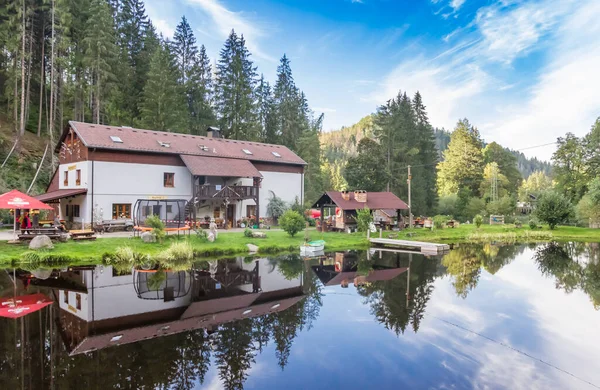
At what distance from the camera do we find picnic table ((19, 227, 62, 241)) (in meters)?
19.1

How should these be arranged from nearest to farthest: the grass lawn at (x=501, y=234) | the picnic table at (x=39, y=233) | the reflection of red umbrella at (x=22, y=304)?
the reflection of red umbrella at (x=22, y=304) < the picnic table at (x=39, y=233) < the grass lawn at (x=501, y=234)

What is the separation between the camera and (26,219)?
21.8m

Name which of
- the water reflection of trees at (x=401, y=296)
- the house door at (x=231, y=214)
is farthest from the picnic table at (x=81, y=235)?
the water reflection of trees at (x=401, y=296)

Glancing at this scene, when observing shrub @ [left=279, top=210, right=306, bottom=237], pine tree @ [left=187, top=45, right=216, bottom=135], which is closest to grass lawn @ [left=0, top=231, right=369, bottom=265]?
shrub @ [left=279, top=210, right=306, bottom=237]

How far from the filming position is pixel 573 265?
21.3 metres

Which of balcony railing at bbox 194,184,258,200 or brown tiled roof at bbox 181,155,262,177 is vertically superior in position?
brown tiled roof at bbox 181,155,262,177

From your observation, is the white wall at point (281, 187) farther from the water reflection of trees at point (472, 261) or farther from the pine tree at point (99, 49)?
the pine tree at point (99, 49)

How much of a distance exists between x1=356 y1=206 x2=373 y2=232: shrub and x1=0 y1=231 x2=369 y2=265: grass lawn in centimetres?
164

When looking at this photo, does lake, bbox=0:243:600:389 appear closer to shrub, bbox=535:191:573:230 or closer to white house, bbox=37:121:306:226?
white house, bbox=37:121:306:226

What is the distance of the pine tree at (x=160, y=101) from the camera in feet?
121

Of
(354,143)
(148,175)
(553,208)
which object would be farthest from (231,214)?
(354,143)

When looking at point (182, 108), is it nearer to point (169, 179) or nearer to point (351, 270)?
point (169, 179)

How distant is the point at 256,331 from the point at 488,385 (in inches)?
224

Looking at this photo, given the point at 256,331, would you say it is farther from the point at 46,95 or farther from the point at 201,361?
the point at 46,95
